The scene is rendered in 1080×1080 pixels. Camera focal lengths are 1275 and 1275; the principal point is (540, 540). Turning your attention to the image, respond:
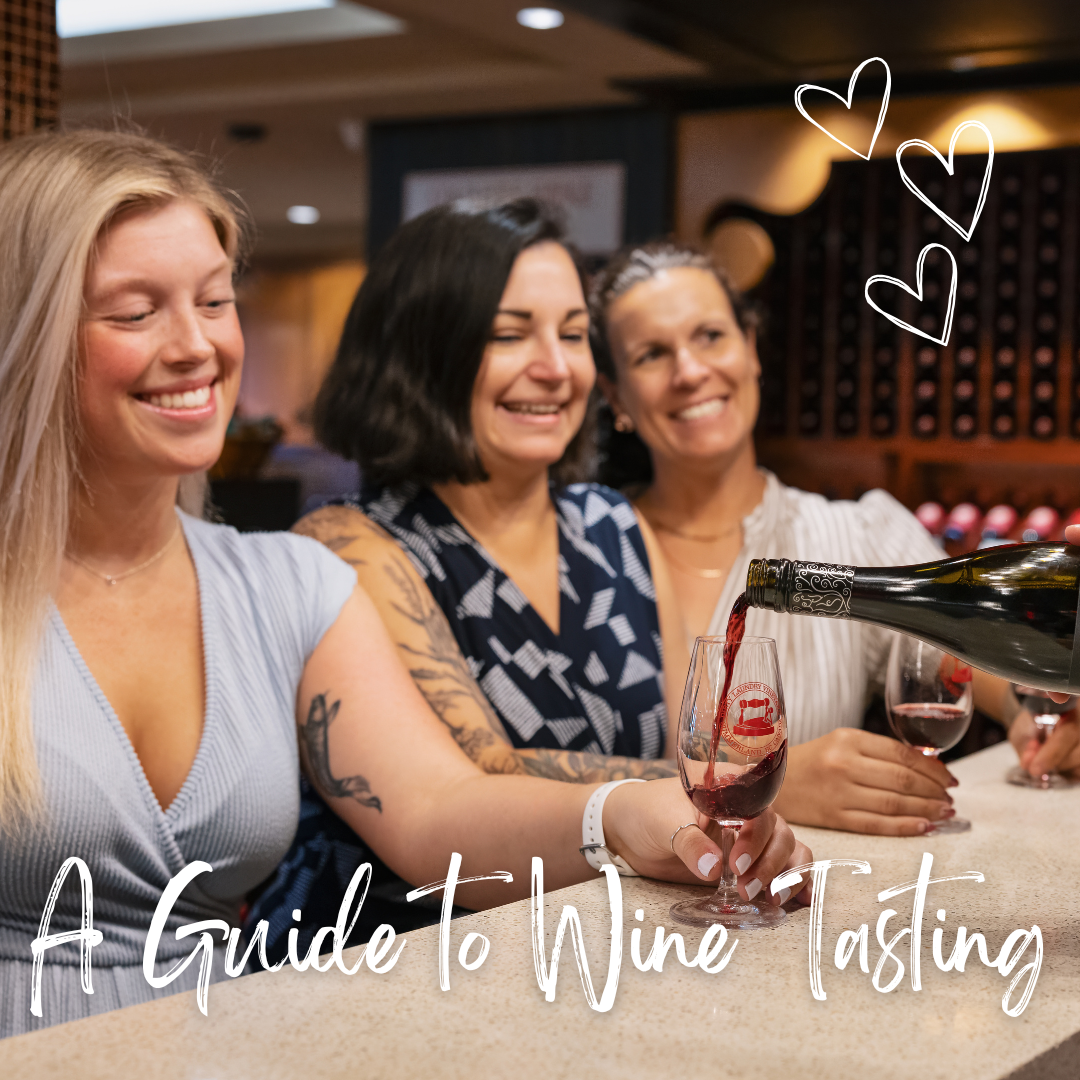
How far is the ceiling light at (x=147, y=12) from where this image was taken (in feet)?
19.2

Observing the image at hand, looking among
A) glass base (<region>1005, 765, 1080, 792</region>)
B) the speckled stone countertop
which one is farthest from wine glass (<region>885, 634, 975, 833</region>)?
the speckled stone countertop

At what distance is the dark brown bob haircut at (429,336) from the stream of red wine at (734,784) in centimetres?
96

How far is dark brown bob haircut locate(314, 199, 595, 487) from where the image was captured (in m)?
1.99

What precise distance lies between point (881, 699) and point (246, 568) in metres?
1.29

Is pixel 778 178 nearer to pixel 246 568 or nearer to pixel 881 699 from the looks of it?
pixel 881 699

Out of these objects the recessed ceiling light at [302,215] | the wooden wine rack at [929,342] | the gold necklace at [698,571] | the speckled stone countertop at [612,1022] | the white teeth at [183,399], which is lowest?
the speckled stone countertop at [612,1022]

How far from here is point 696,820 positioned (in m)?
1.18

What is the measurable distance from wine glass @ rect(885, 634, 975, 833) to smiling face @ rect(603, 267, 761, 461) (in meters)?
0.86

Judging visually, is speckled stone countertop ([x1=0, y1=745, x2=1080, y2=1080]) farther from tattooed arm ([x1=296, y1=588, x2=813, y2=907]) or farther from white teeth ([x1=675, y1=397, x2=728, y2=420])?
white teeth ([x1=675, y1=397, x2=728, y2=420])

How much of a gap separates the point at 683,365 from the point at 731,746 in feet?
4.34

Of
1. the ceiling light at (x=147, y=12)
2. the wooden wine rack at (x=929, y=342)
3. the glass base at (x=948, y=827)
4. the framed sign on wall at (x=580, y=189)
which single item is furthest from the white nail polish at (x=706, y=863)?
the ceiling light at (x=147, y=12)

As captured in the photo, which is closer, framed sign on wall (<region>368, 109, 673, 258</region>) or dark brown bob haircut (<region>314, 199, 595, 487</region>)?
dark brown bob haircut (<region>314, 199, 595, 487</region>)

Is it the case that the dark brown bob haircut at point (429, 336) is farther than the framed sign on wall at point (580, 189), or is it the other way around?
the framed sign on wall at point (580, 189)

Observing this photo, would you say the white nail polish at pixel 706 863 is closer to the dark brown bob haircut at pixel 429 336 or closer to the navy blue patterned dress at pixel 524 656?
the navy blue patterned dress at pixel 524 656
